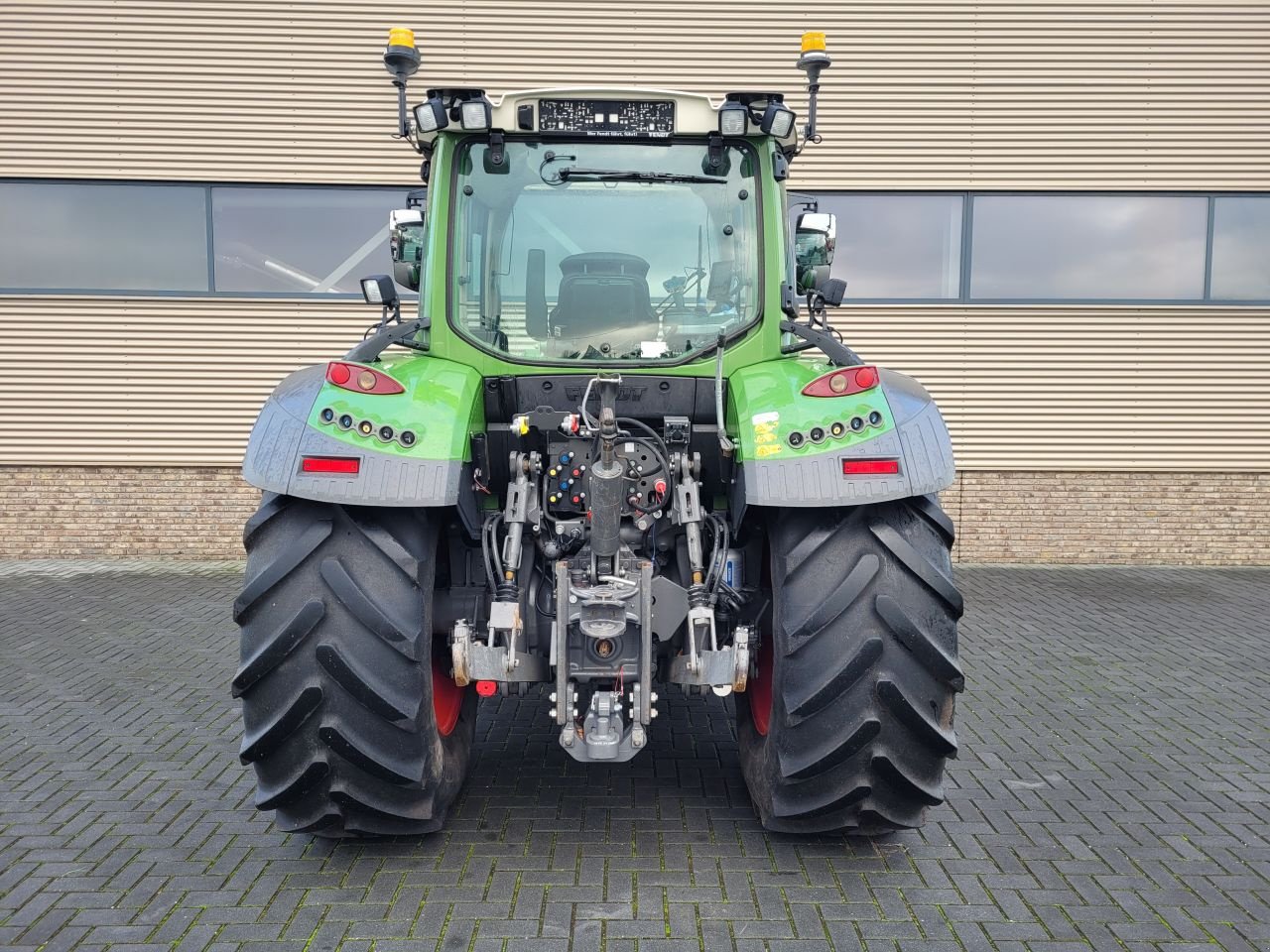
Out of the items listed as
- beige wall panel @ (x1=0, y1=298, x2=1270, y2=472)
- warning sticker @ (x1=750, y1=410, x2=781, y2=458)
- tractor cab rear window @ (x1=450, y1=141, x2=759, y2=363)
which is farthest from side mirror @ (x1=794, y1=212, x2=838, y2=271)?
beige wall panel @ (x1=0, y1=298, x2=1270, y2=472)

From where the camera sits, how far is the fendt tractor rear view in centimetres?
292

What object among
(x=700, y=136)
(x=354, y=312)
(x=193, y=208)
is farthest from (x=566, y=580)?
(x=193, y=208)

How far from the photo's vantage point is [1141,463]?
356 inches

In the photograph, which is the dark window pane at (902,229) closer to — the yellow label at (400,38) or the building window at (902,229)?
the building window at (902,229)

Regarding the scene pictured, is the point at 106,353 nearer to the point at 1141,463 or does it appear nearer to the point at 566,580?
the point at 566,580

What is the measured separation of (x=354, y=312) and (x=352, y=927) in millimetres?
7052

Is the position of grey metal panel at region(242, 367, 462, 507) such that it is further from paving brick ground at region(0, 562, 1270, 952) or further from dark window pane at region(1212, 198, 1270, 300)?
dark window pane at region(1212, 198, 1270, 300)

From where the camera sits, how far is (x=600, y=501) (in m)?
3.04

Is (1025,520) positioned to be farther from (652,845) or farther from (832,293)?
(652,845)

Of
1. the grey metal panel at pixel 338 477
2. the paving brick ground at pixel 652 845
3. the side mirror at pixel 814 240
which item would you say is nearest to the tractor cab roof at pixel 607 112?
the side mirror at pixel 814 240

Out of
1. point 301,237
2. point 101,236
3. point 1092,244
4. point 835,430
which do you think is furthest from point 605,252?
point 101,236

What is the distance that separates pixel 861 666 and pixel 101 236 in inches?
344

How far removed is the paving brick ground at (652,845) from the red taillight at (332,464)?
1.38 metres

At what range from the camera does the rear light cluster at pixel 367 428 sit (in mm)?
2965
